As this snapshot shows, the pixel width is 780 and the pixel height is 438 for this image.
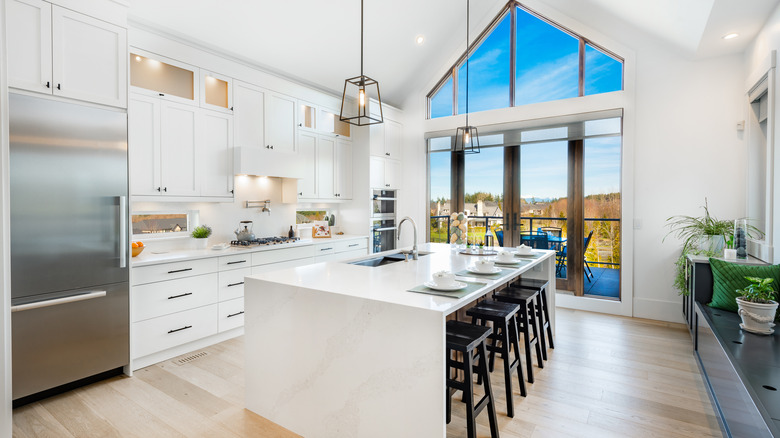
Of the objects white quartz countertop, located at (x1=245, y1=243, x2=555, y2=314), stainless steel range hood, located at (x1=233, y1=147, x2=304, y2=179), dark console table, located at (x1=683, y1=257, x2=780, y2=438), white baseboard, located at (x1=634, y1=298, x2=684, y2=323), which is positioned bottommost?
white baseboard, located at (x1=634, y1=298, x2=684, y2=323)

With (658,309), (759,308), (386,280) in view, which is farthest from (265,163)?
(658,309)

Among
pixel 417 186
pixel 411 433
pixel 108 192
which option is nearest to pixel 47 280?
pixel 108 192

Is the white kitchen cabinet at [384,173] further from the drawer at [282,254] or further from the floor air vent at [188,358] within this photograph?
the floor air vent at [188,358]

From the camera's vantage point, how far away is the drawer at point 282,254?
4.04 metres

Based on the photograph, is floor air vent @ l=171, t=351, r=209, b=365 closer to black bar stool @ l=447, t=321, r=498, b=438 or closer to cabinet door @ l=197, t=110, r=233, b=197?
cabinet door @ l=197, t=110, r=233, b=197

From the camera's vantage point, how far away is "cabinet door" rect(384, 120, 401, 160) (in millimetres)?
5816

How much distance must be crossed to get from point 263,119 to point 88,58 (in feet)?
5.84

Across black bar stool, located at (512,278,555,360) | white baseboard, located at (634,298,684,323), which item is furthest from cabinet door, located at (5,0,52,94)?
white baseboard, located at (634,298,684,323)

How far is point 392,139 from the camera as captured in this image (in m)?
5.94

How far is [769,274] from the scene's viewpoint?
2758 millimetres

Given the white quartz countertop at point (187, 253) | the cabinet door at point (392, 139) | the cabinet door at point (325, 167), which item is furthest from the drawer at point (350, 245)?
the cabinet door at point (392, 139)

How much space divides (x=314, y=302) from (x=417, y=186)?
4.17 meters

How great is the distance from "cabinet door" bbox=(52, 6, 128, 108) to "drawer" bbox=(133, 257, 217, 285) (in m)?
1.31

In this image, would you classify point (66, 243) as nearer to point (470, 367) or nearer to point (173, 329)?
point (173, 329)
